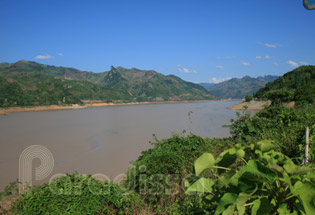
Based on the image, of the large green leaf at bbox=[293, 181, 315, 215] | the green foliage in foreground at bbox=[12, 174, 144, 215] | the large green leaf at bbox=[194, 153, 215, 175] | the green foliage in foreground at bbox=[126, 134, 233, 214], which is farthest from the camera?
the green foliage in foreground at bbox=[126, 134, 233, 214]

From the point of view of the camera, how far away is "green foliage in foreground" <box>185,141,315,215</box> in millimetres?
852

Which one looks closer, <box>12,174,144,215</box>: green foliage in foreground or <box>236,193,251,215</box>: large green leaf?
<box>236,193,251,215</box>: large green leaf

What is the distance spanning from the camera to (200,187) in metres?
0.99

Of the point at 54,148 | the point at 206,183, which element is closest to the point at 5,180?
the point at 54,148

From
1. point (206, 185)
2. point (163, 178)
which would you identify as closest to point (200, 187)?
point (206, 185)

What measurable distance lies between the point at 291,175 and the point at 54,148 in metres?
16.1

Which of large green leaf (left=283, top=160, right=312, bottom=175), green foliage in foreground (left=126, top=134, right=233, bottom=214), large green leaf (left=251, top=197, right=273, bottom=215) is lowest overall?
green foliage in foreground (left=126, top=134, right=233, bottom=214)

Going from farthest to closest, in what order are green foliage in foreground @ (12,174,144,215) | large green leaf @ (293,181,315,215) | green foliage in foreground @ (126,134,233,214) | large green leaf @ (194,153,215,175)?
green foliage in foreground @ (126,134,233,214)
green foliage in foreground @ (12,174,144,215)
large green leaf @ (194,153,215,175)
large green leaf @ (293,181,315,215)

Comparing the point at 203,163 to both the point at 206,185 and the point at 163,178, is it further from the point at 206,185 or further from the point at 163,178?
the point at 163,178

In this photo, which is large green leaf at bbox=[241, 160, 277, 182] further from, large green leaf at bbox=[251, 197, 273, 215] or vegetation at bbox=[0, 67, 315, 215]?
large green leaf at bbox=[251, 197, 273, 215]

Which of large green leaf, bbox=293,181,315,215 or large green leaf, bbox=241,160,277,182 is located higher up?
large green leaf, bbox=241,160,277,182

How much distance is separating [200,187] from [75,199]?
2.11m

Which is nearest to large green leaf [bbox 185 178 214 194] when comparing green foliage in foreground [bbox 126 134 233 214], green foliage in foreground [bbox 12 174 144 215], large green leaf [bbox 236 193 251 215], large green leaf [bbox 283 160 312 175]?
large green leaf [bbox 236 193 251 215]

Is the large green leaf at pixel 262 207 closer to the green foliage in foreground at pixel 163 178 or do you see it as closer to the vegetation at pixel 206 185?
the vegetation at pixel 206 185
